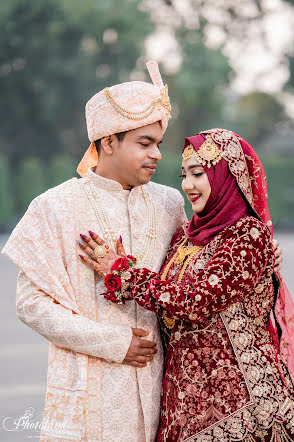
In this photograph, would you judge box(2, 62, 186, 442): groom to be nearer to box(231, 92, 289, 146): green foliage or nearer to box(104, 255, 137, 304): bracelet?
box(104, 255, 137, 304): bracelet

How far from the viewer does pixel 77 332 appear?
10.5 ft

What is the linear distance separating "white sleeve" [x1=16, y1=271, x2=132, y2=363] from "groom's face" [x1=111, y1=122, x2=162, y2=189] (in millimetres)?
727

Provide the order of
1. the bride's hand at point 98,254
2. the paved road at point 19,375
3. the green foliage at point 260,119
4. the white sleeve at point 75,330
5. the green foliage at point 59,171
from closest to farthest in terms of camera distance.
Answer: the white sleeve at point 75,330
the bride's hand at point 98,254
the paved road at point 19,375
the green foliage at point 59,171
the green foliage at point 260,119

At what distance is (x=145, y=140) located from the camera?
3506mm

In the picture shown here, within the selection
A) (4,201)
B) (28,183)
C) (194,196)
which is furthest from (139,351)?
(28,183)

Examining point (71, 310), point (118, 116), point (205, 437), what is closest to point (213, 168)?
point (118, 116)

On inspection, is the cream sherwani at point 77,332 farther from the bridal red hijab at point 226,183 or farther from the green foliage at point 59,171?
the green foliage at point 59,171

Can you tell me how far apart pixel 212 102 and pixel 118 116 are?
30.1 m

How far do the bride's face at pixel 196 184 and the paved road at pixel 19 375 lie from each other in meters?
2.71

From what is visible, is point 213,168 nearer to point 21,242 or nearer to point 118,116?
point 118,116

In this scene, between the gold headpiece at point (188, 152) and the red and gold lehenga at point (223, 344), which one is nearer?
the red and gold lehenga at point (223, 344)

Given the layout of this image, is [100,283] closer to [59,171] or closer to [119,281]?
[119,281]

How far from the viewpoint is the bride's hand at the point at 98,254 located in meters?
3.32

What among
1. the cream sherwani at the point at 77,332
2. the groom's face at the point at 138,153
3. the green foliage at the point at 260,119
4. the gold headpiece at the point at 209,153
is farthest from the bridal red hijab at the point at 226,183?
the green foliage at the point at 260,119
